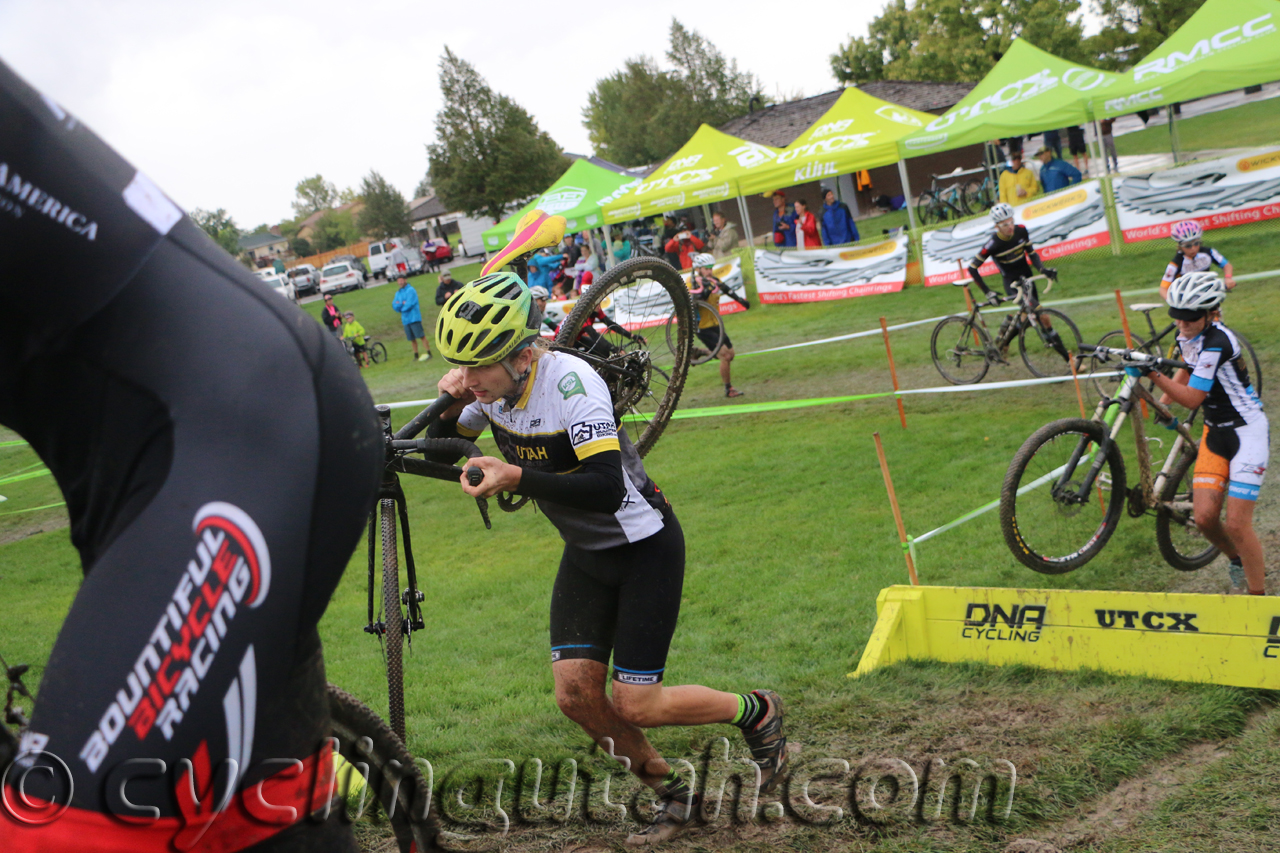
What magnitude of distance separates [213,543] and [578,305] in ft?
13.7

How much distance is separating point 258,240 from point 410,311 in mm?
118922

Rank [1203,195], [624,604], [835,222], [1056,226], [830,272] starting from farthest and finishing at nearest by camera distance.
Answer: [835,222] < [830,272] < [1056,226] < [1203,195] < [624,604]

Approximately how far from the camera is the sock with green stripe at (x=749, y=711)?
3865mm

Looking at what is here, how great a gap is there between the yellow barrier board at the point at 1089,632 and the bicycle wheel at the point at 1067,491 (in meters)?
1.33

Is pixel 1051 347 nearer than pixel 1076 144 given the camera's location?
Yes

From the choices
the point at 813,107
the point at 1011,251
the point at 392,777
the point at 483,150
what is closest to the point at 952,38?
the point at 813,107

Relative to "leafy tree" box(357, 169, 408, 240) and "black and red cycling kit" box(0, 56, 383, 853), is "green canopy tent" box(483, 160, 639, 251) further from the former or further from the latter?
"leafy tree" box(357, 169, 408, 240)

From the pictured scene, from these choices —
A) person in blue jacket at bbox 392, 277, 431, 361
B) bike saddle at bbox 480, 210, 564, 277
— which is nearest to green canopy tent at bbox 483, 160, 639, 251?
person in blue jacket at bbox 392, 277, 431, 361

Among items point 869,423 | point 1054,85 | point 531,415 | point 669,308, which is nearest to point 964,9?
point 1054,85

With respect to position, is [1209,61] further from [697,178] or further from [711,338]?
[697,178]

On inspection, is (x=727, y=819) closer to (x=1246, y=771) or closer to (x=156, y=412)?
(x=1246, y=771)

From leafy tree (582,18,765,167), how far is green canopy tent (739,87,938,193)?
158ft

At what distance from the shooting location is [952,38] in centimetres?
5491

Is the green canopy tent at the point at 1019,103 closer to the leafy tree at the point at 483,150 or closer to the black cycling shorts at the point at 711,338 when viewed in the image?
the black cycling shorts at the point at 711,338
